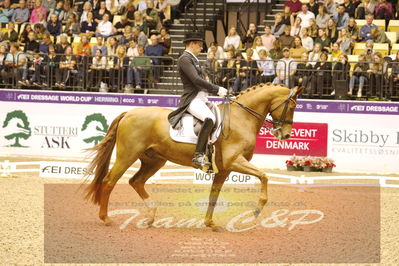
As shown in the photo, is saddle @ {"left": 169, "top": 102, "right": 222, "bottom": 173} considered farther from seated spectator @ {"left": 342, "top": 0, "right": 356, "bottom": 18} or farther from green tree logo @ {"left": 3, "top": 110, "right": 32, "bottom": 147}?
seated spectator @ {"left": 342, "top": 0, "right": 356, "bottom": 18}

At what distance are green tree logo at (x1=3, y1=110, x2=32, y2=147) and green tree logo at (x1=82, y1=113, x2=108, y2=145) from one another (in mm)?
1561

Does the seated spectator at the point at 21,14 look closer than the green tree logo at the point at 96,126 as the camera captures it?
No

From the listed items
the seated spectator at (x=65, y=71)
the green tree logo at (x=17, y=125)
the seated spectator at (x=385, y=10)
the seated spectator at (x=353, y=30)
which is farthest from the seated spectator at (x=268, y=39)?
the green tree logo at (x=17, y=125)

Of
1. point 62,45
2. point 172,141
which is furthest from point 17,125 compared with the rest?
point 172,141

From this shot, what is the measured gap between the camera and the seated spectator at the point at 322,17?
64.5ft

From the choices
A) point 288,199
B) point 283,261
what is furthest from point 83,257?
point 288,199

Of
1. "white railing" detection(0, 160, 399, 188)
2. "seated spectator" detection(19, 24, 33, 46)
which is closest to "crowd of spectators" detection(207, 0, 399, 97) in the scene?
"white railing" detection(0, 160, 399, 188)

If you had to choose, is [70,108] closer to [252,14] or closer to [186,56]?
[252,14]

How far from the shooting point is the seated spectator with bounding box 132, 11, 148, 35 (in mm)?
21281

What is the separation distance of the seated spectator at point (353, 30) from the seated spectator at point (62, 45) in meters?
7.61

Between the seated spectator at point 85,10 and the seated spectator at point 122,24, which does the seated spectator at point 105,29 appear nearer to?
the seated spectator at point 122,24

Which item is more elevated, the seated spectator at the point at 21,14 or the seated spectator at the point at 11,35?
the seated spectator at the point at 21,14

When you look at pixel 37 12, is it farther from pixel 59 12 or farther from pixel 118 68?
pixel 118 68

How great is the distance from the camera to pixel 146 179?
10406 millimetres
